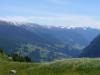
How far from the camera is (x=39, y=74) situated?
41.2 m

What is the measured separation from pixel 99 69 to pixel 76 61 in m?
6.01

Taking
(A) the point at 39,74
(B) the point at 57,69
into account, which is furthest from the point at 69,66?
(A) the point at 39,74

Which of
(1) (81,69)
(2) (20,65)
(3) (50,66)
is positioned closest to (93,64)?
(1) (81,69)

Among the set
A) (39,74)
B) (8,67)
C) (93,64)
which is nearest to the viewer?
(39,74)

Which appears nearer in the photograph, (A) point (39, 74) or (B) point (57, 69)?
(A) point (39, 74)

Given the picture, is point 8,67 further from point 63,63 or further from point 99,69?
point 99,69

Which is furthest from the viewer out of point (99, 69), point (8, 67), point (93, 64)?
point (8, 67)

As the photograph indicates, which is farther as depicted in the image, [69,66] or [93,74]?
[69,66]

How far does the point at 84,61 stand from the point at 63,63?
3188 millimetres

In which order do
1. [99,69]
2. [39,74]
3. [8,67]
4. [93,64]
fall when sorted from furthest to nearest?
[8,67], [93,64], [99,69], [39,74]

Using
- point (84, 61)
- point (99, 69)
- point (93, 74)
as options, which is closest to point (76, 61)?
point (84, 61)

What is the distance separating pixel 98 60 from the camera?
166 feet

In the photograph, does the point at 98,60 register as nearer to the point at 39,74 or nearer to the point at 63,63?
the point at 63,63

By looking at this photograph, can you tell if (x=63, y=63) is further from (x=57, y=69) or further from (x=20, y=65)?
(x=20, y=65)
